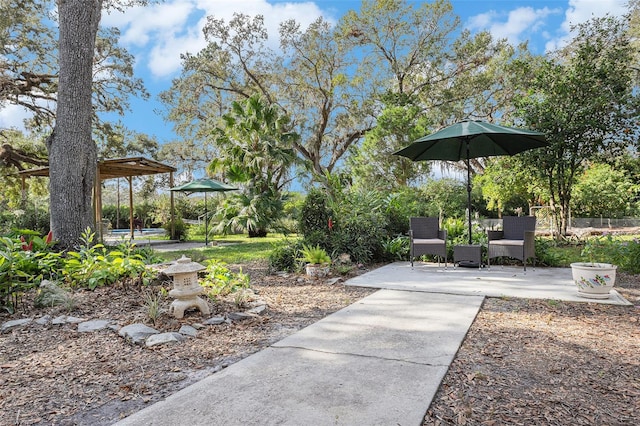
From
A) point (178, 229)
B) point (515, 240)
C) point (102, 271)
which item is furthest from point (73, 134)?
point (178, 229)

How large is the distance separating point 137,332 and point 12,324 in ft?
4.19

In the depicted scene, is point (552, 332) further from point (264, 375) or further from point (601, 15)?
point (601, 15)

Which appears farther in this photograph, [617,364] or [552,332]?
[552,332]

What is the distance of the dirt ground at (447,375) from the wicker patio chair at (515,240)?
5.31 feet

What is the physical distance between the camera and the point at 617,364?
2586 millimetres

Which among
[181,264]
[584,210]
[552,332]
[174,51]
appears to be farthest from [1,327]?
[584,210]

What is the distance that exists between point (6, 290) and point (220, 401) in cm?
317

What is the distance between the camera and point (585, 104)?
856cm

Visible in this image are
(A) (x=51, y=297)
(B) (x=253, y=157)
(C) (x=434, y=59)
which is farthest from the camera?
(C) (x=434, y=59)

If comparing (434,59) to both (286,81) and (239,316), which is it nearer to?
(286,81)

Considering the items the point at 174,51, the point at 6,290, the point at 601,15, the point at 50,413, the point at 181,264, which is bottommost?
the point at 50,413

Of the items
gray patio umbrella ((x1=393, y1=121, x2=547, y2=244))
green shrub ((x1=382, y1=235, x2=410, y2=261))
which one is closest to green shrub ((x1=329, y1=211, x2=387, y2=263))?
green shrub ((x1=382, y1=235, x2=410, y2=261))

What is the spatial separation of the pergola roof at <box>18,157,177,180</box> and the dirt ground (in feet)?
27.9

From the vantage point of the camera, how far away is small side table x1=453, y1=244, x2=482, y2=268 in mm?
6125
